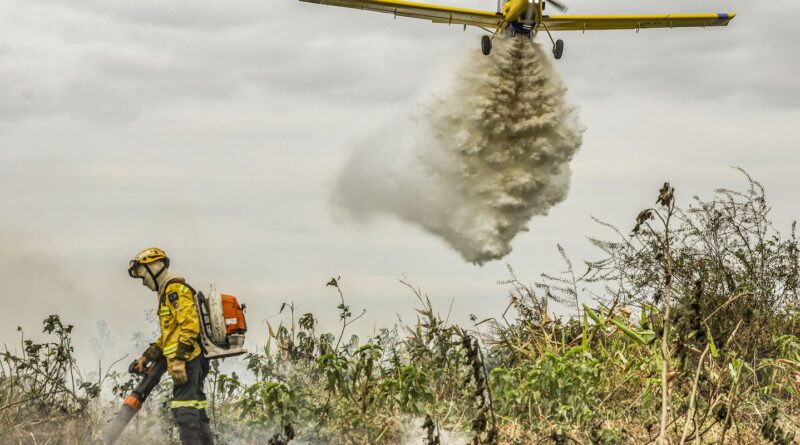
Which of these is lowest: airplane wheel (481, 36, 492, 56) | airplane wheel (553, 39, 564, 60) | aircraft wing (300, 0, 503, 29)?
airplane wheel (553, 39, 564, 60)

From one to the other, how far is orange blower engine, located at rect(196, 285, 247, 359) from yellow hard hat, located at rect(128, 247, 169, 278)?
0.52m

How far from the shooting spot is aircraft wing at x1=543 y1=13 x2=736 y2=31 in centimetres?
2388

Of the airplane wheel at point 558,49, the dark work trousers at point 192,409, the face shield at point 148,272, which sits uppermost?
the airplane wheel at point 558,49

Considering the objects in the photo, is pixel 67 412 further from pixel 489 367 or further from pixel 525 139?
pixel 525 139

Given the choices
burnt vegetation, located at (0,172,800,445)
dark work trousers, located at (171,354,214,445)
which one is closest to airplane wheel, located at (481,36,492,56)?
burnt vegetation, located at (0,172,800,445)

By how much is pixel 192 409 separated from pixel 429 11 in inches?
621

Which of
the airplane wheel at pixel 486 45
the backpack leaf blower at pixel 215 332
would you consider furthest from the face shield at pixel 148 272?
the airplane wheel at pixel 486 45

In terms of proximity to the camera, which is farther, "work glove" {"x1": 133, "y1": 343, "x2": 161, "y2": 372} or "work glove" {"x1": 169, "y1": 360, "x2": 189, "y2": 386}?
"work glove" {"x1": 133, "y1": 343, "x2": 161, "y2": 372}

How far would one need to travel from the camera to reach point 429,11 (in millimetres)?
22875

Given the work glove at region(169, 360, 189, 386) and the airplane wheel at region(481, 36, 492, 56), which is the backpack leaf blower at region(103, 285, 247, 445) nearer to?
the work glove at region(169, 360, 189, 386)

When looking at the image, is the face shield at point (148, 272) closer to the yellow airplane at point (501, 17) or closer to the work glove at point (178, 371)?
the work glove at point (178, 371)

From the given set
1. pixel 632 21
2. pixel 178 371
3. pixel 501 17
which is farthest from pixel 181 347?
pixel 632 21

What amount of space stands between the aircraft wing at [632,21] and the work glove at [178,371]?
16418 mm

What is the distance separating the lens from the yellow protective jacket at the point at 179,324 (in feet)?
28.6
